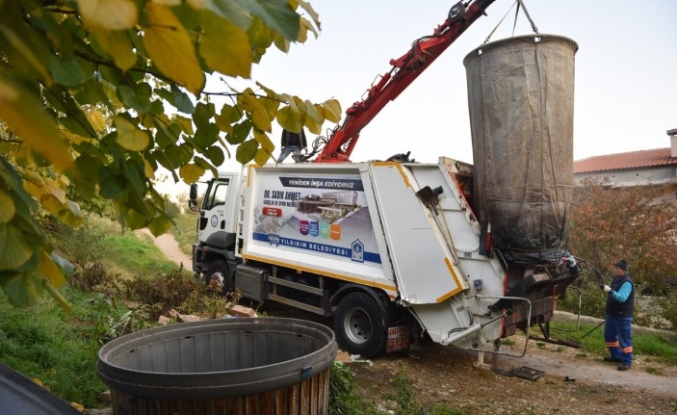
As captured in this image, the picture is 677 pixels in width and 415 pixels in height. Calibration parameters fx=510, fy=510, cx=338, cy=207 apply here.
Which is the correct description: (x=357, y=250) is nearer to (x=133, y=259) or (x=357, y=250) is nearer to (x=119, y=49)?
(x=119, y=49)

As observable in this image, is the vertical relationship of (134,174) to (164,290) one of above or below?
above

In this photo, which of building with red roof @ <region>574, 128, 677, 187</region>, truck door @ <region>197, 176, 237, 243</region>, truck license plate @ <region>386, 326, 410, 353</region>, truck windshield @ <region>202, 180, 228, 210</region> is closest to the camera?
truck license plate @ <region>386, 326, 410, 353</region>

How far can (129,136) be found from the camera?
1.29 m

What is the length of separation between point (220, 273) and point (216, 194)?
143 centimetres

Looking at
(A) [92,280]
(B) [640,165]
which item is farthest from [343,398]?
(B) [640,165]

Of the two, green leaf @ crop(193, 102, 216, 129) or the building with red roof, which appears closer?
green leaf @ crop(193, 102, 216, 129)

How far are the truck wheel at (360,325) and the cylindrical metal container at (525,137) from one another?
1781 millimetres

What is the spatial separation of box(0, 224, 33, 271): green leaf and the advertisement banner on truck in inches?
210

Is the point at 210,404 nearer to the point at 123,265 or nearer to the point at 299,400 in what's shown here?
the point at 299,400

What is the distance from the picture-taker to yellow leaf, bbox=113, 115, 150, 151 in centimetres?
127

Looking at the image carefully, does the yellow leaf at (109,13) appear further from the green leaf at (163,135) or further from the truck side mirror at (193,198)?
the truck side mirror at (193,198)

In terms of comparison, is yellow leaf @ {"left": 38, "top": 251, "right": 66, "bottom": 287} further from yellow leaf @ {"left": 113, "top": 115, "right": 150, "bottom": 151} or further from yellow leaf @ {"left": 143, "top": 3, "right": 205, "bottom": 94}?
yellow leaf @ {"left": 143, "top": 3, "right": 205, "bottom": 94}

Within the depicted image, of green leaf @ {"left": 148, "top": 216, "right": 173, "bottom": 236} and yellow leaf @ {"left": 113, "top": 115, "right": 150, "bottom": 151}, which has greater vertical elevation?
yellow leaf @ {"left": 113, "top": 115, "right": 150, "bottom": 151}

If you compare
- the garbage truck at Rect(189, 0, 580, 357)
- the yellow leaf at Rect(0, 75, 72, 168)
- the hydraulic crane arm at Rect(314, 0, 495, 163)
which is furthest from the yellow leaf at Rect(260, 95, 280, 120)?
the hydraulic crane arm at Rect(314, 0, 495, 163)
